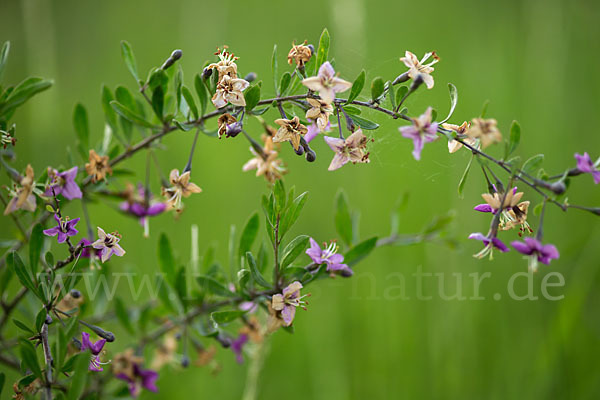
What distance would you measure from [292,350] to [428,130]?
1.11 metres

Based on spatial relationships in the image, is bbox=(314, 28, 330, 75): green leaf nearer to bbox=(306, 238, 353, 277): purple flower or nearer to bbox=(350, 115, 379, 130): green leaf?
bbox=(350, 115, 379, 130): green leaf

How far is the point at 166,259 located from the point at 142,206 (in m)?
0.09

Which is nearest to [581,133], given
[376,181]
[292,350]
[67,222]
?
[376,181]

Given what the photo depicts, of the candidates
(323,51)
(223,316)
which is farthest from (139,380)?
(323,51)

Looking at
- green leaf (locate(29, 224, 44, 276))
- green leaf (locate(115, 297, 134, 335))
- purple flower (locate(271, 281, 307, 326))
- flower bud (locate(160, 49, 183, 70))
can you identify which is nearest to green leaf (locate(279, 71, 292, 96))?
flower bud (locate(160, 49, 183, 70))

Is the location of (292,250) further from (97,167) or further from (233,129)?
(97,167)

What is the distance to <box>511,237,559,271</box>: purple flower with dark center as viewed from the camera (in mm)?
573

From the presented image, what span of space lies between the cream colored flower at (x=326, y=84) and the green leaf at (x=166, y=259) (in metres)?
0.37

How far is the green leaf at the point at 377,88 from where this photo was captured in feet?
1.92

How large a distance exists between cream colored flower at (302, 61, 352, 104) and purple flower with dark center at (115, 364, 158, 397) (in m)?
0.49

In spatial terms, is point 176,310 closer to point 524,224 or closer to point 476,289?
point 524,224

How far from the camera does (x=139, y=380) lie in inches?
31.6

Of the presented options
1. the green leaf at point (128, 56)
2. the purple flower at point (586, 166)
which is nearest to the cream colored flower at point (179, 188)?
the green leaf at point (128, 56)

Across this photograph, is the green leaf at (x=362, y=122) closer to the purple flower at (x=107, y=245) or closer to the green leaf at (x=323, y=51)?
the green leaf at (x=323, y=51)
